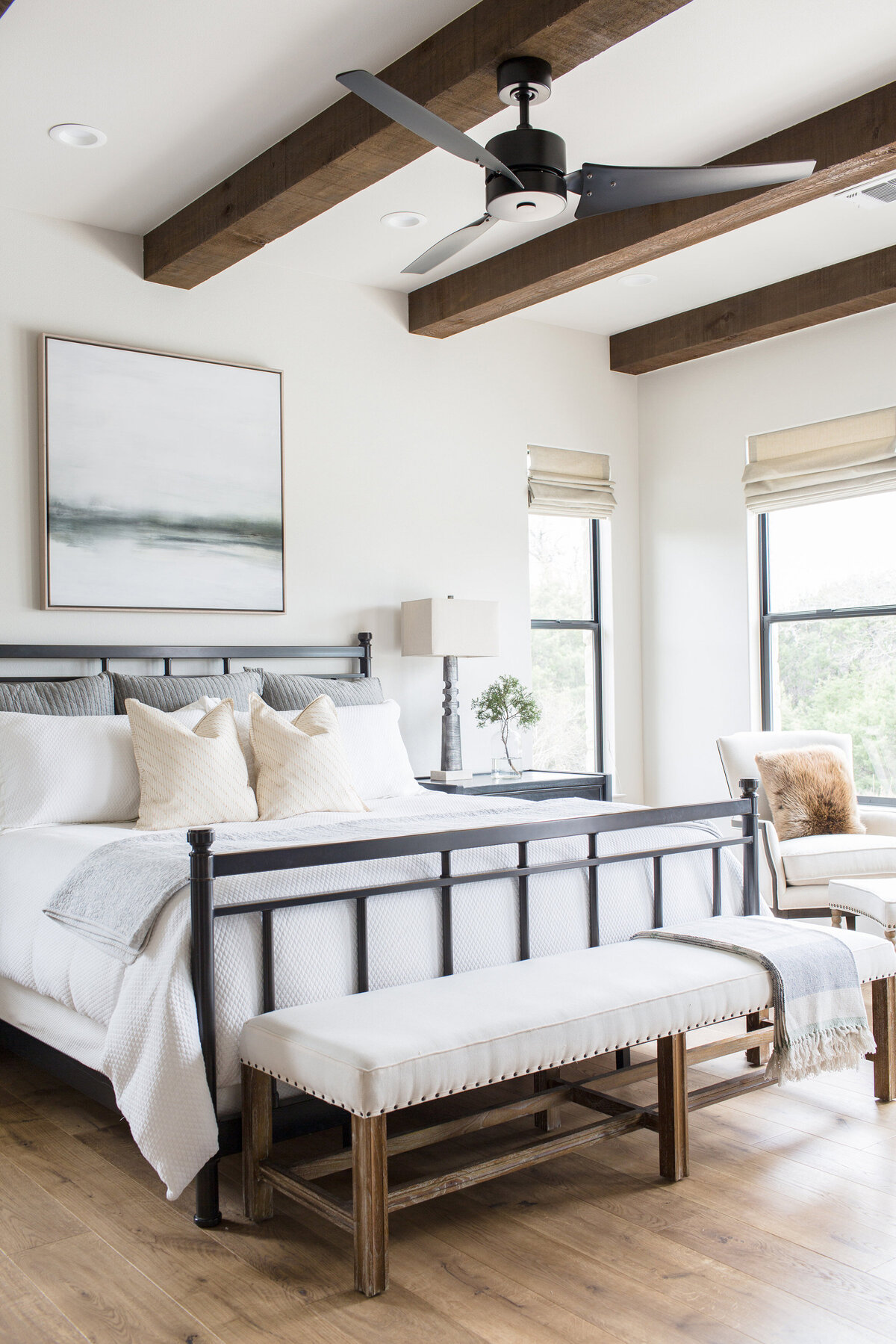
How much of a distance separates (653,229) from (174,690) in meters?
2.25

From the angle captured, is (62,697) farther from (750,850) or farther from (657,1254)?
(657,1254)

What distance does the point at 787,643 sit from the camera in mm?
5363

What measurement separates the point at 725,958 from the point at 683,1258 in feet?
2.23

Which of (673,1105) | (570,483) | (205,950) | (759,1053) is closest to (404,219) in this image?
(570,483)

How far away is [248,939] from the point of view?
2.34 meters

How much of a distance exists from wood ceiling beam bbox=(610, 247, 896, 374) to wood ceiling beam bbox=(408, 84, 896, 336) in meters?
0.98

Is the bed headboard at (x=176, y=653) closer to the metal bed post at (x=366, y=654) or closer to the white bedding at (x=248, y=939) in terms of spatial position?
the metal bed post at (x=366, y=654)

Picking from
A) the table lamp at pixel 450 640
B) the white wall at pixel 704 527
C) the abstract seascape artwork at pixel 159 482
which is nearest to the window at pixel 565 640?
the white wall at pixel 704 527

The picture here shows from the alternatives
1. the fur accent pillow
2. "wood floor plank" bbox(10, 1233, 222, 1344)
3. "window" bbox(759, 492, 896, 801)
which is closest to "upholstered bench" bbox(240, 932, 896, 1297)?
"wood floor plank" bbox(10, 1233, 222, 1344)

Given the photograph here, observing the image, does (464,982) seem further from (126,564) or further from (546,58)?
(126,564)

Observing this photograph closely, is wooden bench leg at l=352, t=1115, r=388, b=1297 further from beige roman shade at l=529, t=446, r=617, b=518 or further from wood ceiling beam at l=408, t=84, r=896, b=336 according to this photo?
beige roman shade at l=529, t=446, r=617, b=518

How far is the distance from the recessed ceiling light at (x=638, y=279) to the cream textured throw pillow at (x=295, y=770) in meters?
2.42

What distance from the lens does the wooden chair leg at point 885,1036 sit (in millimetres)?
2838

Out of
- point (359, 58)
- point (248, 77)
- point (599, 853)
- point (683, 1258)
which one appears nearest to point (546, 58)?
point (359, 58)
